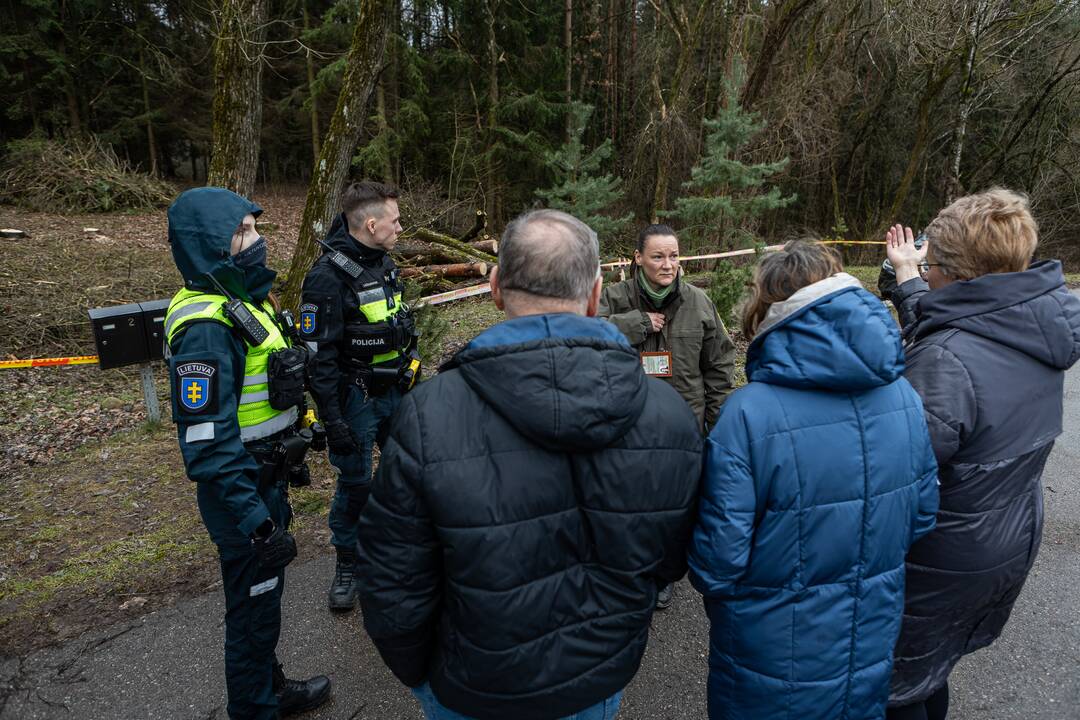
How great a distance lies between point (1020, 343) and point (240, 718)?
3.21 m

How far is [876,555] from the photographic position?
1.75 metres

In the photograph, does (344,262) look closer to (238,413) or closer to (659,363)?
(238,413)

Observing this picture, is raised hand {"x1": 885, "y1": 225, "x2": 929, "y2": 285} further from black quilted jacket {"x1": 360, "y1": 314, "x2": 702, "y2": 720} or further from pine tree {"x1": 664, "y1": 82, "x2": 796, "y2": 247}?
A: pine tree {"x1": 664, "y1": 82, "x2": 796, "y2": 247}

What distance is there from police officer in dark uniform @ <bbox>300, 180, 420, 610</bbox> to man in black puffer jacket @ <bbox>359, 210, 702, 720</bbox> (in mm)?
1953

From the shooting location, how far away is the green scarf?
351cm

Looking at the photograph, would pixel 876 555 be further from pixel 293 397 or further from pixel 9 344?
pixel 9 344

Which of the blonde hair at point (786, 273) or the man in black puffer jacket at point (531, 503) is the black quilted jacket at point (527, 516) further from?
the blonde hair at point (786, 273)

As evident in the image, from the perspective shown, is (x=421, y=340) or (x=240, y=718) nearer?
(x=240, y=718)

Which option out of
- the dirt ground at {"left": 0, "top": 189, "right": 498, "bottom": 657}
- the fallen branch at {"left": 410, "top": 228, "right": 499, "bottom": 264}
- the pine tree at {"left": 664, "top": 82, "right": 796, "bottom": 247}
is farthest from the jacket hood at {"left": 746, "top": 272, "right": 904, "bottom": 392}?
the fallen branch at {"left": 410, "top": 228, "right": 499, "bottom": 264}

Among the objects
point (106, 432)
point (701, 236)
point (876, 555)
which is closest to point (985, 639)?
point (876, 555)

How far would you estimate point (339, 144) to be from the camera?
22.6 feet

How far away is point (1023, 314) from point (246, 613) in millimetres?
2995

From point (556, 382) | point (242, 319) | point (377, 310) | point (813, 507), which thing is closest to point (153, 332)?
point (377, 310)

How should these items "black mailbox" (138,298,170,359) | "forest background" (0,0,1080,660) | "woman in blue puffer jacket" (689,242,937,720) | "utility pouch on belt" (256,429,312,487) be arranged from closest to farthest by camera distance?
1. "woman in blue puffer jacket" (689,242,937,720)
2. "utility pouch on belt" (256,429,312,487)
3. "black mailbox" (138,298,170,359)
4. "forest background" (0,0,1080,660)
